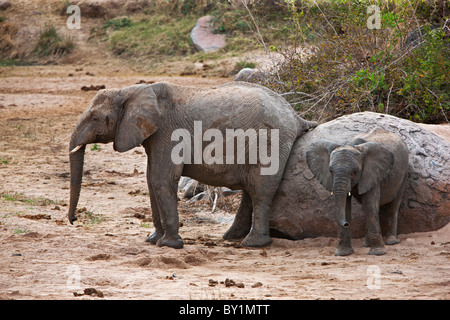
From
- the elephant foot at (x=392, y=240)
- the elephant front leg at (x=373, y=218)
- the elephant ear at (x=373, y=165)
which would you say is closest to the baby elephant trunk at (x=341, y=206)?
the elephant ear at (x=373, y=165)

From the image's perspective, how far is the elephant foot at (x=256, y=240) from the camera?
740 centimetres

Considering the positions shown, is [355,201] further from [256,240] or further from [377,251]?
[256,240]

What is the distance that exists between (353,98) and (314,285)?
4.28 m

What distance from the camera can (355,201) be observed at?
7.19m

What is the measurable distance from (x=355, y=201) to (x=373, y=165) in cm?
75

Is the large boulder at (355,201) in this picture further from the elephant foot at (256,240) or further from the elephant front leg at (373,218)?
the elephant front leg at (373,218)

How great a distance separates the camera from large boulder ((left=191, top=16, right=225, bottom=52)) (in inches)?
807

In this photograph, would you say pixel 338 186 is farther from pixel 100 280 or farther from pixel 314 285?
pixel 100 280

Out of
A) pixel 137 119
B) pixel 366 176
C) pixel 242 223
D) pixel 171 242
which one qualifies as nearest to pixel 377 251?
pixel 366 176

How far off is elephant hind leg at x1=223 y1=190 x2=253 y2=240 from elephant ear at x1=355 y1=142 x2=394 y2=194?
178 cm

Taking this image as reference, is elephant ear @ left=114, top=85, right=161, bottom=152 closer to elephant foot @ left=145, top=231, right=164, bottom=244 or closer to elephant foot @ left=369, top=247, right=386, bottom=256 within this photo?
elephant foot @ left=145, top=231, right=164, bottom=244

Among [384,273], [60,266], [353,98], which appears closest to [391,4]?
[353,98]

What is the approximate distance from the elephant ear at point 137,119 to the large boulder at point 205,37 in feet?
43.5
